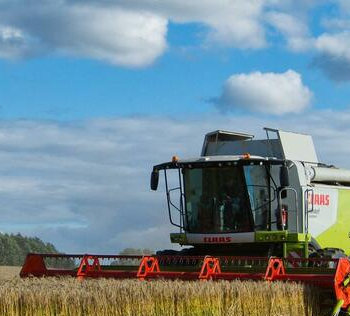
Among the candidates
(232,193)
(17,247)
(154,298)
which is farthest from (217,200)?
(17,247)

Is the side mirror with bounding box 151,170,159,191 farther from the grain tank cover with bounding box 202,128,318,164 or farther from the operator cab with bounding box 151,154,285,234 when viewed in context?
the grain tank cover with bounding box 202,128,318,164

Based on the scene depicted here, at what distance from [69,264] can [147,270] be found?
6.14ft

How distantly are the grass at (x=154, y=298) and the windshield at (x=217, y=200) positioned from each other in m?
2.62

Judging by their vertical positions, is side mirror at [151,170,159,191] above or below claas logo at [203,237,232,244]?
above

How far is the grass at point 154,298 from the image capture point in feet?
29.0

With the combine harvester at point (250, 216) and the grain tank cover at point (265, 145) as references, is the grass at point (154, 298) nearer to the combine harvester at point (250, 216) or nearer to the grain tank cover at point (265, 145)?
the combine harvester at point (250, 216)

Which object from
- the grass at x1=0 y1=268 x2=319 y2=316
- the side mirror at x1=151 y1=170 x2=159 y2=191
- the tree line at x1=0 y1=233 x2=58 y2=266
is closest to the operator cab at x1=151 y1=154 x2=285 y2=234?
the side mirror at x1=151 y1=170 x2=159 y2=191

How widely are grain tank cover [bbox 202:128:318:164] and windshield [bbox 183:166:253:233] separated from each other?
49.9 inches

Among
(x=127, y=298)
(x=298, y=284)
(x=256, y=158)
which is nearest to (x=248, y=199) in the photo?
(x=256, y=158)

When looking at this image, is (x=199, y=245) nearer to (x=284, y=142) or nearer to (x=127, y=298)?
(x=284, y=142)

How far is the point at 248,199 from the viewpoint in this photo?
1291 cm

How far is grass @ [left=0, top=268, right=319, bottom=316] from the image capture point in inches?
348

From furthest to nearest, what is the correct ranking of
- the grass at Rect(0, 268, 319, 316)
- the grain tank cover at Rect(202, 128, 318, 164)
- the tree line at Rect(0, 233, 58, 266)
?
the tree line at Rect(0, 233, 58, 266), the grain tank cover at Rect(202, 128, 318, 164), the grass at Rect(0, 268, 319, 316)

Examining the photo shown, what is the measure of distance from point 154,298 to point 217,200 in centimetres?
405
